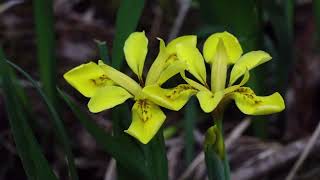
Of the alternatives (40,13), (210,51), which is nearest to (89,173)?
(40,13)

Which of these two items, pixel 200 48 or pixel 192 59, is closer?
pixel 192 59

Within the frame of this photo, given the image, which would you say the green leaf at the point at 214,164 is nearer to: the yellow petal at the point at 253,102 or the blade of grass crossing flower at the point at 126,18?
the yellow petal at the point at 253,102

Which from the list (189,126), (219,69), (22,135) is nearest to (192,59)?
(219,69)

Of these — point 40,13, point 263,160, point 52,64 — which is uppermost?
point 40,13

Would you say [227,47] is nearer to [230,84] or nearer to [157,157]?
[230,84]

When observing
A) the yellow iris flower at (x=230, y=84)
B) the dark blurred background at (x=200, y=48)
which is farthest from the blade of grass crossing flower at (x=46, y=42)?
the yellow iris flower at (x=230, y=84)

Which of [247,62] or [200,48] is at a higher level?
[247,62]

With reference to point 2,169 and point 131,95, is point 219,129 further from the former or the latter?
point 2,169
